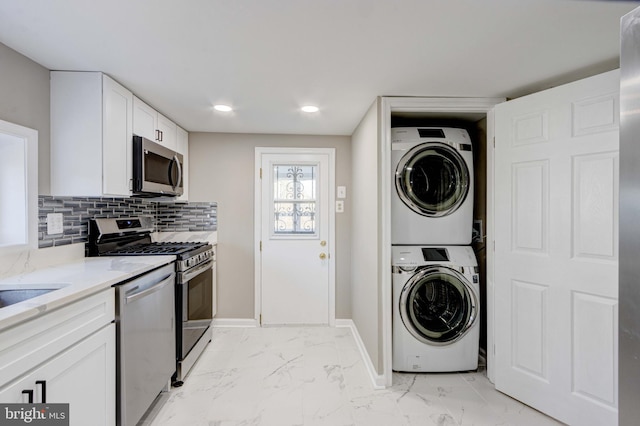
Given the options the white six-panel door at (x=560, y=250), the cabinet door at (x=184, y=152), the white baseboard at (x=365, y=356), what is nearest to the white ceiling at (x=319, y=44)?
the white six-panel door at (x=560, y=250)

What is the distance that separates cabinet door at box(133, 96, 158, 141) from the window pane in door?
4.32 feet

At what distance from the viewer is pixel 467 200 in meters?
2.46

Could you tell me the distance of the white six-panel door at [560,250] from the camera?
1.65m

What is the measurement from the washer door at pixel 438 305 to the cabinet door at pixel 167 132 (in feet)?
8.19

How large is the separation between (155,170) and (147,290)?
3.63ft

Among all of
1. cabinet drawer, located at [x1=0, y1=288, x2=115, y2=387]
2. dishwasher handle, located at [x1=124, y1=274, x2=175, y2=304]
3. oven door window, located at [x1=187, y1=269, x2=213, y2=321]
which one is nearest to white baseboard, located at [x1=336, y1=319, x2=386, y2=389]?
oven door window, located at [x1=187, y1=269, x2=213, y2=321]

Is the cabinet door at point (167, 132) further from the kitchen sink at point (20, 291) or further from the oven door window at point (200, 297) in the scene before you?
the kitchen sink at point (20, 291)

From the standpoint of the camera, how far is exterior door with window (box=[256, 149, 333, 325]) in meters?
3.35

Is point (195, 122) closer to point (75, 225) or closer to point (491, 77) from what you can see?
point (75, 225)

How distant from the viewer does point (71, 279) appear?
4.84 ft

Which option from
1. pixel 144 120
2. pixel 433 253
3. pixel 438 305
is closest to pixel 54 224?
pixel 144 120

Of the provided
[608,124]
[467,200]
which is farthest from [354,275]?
[608,124]

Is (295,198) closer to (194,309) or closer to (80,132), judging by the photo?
(194,309)

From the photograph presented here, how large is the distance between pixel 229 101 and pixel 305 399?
2311 millimetres
